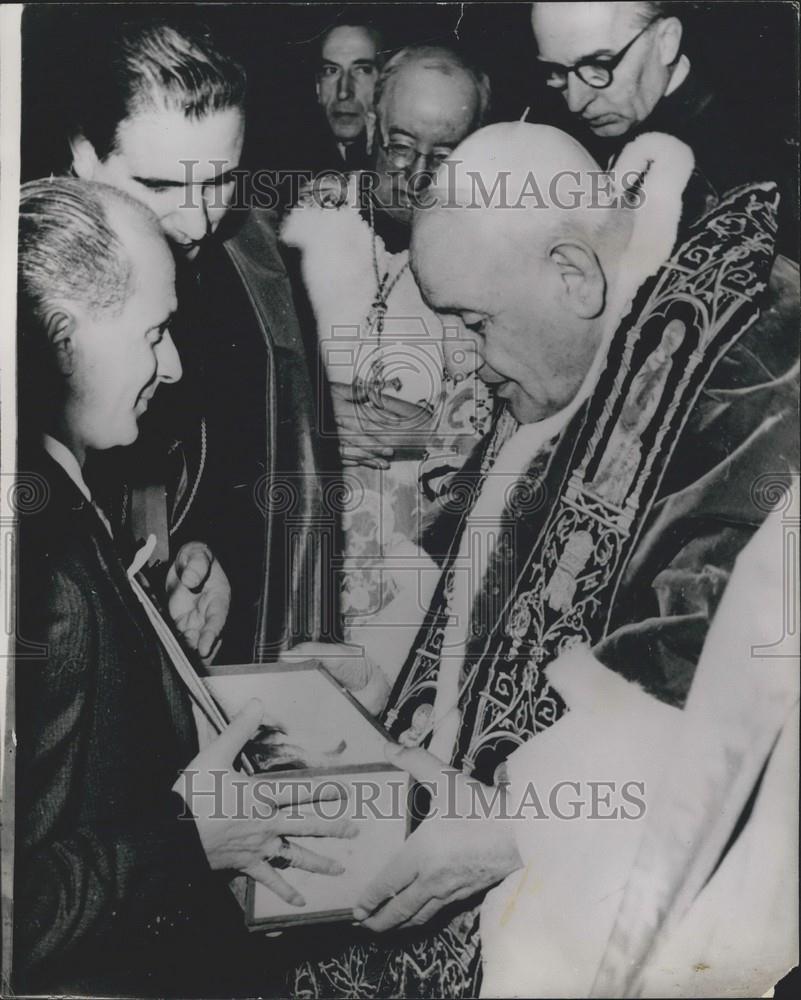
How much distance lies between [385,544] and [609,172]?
93cm

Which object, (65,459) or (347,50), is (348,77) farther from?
(65,459)

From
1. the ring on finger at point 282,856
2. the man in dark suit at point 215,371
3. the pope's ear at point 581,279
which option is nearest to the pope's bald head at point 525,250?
the pope's ear at point 581,279

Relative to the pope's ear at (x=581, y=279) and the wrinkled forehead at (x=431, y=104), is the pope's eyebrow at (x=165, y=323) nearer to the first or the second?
the wrinkled forehead at (x=431, y=104)

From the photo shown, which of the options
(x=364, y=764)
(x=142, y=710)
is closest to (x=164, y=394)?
(x=142, y=710)

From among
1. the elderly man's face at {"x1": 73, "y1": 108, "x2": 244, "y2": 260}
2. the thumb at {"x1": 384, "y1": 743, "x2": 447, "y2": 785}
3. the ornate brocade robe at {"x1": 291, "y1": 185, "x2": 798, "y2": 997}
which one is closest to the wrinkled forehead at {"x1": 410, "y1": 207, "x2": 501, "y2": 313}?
the ornate brocade robe at {"x1": 291, "y1": 185, "x2": 798, "y2": 997}

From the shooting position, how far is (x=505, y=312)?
88.1 inches

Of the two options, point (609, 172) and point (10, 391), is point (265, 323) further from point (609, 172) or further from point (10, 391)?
point (609, 172)

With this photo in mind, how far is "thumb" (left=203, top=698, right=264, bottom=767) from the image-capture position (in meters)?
2.19

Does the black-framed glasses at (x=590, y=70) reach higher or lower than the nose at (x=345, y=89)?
higher

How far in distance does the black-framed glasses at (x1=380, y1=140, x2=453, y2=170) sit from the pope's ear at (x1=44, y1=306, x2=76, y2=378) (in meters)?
0.76

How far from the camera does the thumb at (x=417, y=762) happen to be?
7.20 feet

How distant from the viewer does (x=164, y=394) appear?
2.24m

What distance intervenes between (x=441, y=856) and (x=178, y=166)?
156 cm

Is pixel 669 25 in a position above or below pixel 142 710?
above
